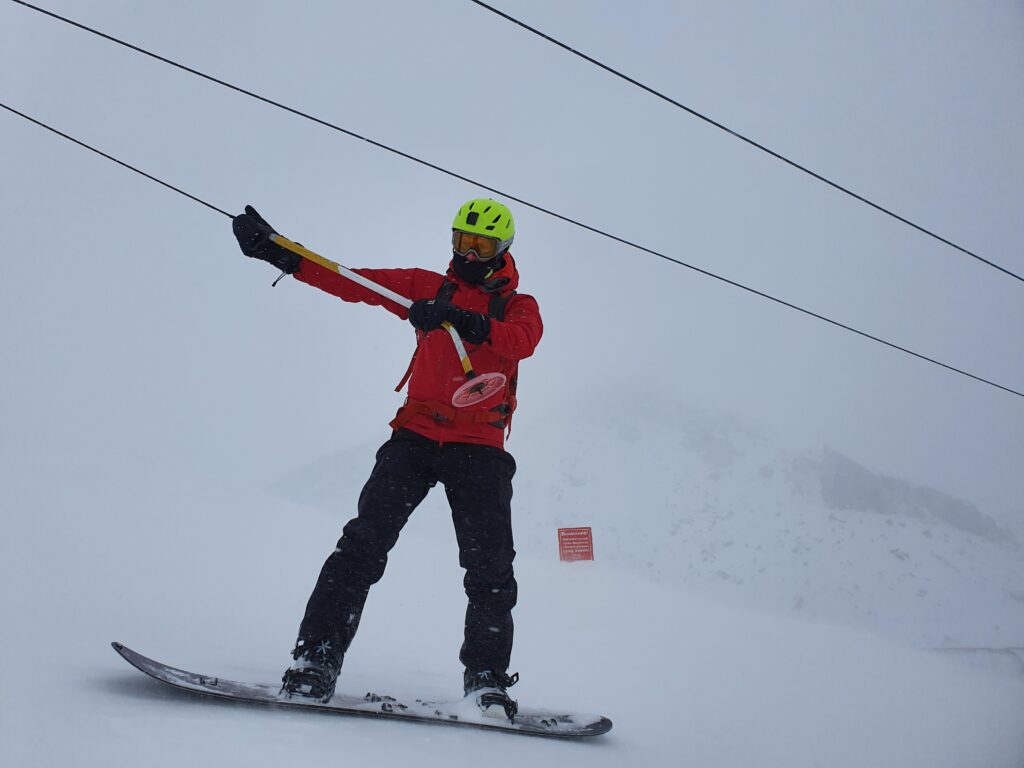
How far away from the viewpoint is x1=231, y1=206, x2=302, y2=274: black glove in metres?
3.03

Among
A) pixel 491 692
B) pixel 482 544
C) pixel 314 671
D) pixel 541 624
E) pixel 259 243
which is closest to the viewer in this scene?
pixel 314 671

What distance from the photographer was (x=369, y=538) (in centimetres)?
280

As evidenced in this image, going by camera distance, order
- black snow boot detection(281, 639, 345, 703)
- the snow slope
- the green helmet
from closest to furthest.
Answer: the snow slope → black snow boot detection(281, 639, 345, 703) → the green helmet

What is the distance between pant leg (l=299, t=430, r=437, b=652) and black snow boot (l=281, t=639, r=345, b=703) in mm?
30

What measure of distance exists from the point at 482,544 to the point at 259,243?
5.03 feet

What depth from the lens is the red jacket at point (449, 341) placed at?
3.02 m

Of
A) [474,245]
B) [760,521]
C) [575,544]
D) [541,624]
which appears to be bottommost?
[541,624]

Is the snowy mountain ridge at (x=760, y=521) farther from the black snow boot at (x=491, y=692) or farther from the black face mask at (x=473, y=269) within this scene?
the black face mask at (x=473, y=269)

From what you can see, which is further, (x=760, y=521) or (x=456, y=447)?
(x=760, y=521)

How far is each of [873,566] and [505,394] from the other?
8181 mm

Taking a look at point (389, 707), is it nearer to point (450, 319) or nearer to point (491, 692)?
point (491, 692)

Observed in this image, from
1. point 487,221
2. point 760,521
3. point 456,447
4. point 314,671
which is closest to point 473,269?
point 487,221

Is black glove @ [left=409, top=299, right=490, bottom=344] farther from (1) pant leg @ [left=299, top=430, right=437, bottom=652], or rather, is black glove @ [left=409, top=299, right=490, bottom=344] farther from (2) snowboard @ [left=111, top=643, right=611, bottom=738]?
(2) snowboard @ [left=111, top=643, right=611, bottom=738]

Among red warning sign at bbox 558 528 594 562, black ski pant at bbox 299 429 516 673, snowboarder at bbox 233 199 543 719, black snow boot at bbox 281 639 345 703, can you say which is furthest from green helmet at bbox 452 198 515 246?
red warning sign at bbox 558 528 594 562
